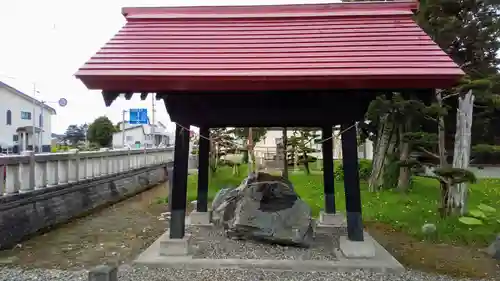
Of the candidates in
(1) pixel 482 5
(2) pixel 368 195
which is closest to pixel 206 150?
(2) pixel 368 195

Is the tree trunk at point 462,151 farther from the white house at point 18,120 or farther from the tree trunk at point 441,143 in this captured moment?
the white house at point 18,120

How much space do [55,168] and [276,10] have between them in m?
6.01

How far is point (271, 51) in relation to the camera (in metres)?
5.23

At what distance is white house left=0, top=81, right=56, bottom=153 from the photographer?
33.0 meters

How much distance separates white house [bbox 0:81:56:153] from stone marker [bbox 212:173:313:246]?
29.1 meters

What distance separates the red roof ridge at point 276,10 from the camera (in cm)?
588

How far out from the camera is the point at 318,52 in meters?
5.14

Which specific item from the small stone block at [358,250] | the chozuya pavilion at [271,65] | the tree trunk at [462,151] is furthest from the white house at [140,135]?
the small stone block at [358,250]

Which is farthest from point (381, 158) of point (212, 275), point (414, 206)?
point (212, 275)

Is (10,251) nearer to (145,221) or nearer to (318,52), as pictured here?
(145,221)

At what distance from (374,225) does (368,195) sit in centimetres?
345

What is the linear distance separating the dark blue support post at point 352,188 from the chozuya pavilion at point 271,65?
14 mm

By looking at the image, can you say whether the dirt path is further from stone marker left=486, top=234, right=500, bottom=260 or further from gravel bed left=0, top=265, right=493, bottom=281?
stone marker left=486, top=234, right=500, bottom=260

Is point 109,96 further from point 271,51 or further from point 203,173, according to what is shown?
point 203,173
